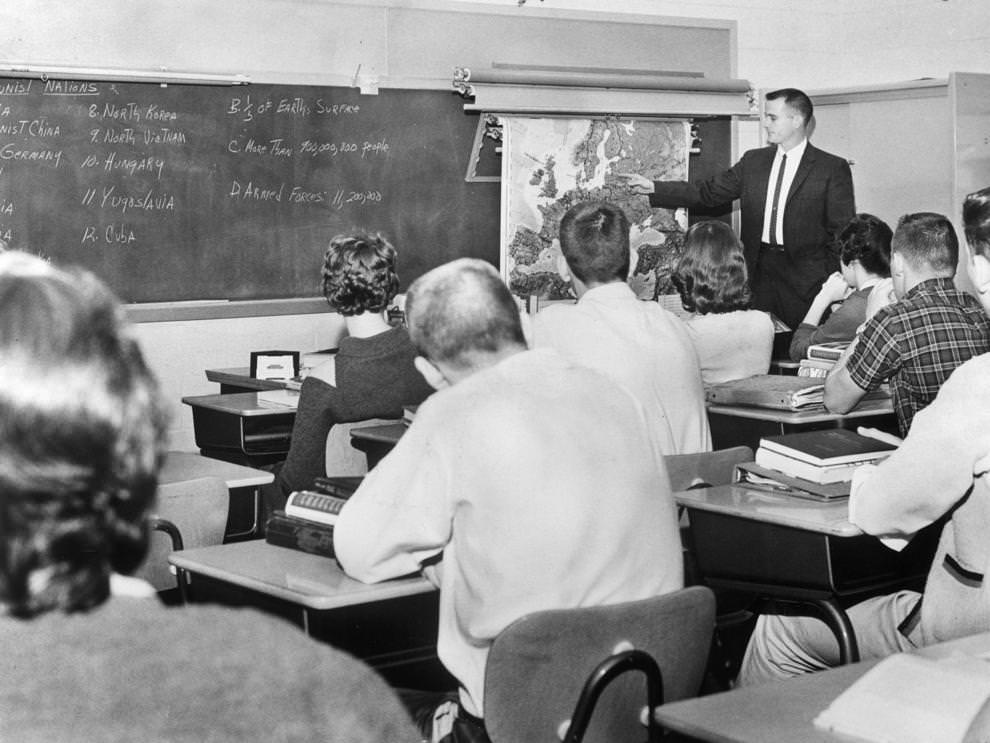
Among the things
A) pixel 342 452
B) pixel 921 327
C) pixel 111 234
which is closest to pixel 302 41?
pixel 111 234

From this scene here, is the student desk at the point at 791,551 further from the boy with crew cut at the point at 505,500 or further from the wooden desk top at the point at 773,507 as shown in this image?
the boy with crew cut at the point at 505,500

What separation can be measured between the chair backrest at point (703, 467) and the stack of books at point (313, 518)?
1010mm

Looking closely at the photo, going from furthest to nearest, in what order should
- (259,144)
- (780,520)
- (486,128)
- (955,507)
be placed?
(486,128) < (259,144) < (780,520) < (955,507)

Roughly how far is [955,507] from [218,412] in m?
2.98

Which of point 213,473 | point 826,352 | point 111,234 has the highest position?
point 111,234

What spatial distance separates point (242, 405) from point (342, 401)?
0.97 m

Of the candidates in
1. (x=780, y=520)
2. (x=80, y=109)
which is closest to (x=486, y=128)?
(x=80, y=109)

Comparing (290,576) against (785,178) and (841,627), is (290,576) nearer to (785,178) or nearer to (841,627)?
(841,627)

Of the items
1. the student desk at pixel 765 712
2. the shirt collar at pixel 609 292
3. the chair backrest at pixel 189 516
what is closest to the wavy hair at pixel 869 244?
the shirt collar at pixel 609 292

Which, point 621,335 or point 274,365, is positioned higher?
point 621,335

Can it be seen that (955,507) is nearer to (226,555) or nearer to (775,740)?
(775,740)

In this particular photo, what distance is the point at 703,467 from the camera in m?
3.53

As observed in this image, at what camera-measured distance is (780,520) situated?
304 centimetres

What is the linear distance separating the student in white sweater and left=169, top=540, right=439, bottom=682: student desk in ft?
7.74
